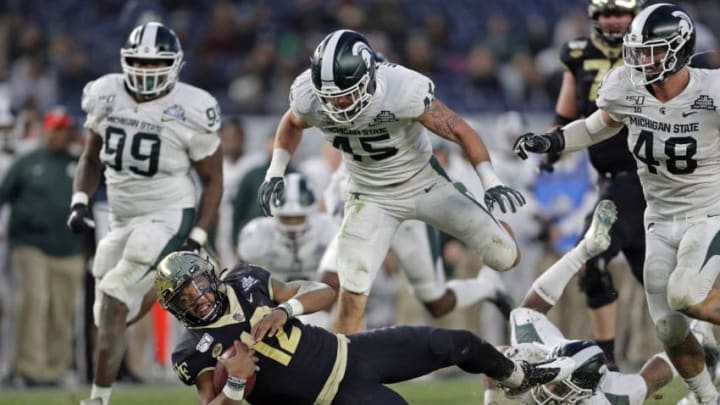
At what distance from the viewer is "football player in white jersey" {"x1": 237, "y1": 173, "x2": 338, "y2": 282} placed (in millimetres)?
10031

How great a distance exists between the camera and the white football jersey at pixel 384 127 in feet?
24.2

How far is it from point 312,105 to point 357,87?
391 millimetres

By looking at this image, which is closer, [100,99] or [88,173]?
[100,99]

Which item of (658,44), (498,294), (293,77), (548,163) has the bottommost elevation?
(293,77)

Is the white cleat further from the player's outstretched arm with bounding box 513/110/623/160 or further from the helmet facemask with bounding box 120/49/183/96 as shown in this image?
the helmet facemask with bounding box 120/49/183/96

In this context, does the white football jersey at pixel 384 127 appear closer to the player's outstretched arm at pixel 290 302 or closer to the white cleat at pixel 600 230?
the white cleat at pixel 600 230

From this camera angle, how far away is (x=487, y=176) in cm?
724

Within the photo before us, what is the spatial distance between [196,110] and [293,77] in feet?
20.1

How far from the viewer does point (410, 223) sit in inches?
354

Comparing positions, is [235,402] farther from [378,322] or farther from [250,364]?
[378,322]

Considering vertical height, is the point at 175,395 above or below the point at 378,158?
below

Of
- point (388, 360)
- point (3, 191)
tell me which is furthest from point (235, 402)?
point (3, 191)

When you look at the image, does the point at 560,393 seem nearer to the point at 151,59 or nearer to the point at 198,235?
the point at 198,235

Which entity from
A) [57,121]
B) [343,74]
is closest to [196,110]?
[343,74]
